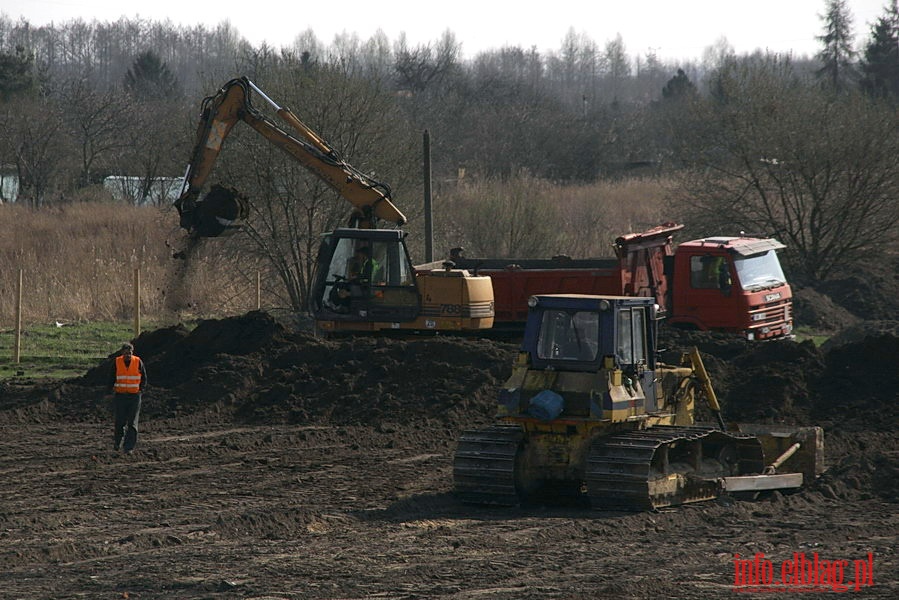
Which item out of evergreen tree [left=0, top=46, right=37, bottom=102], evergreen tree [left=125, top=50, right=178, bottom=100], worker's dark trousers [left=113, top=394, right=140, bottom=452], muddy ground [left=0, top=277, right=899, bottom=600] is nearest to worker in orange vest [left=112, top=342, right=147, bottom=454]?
worker's dark trousers [left=113, top=394, right=140, bottom=452]

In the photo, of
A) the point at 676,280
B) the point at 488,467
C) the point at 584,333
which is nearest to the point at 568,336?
the point at 584,333

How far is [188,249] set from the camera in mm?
20672

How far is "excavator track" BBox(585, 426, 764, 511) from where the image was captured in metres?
11.8

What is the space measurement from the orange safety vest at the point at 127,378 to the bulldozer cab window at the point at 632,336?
6.95 m

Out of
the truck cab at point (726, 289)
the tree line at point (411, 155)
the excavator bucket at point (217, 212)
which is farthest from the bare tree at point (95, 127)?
the truck cab at point (726, 289)

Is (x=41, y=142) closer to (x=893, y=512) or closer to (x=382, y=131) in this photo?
(x=382, y=131)

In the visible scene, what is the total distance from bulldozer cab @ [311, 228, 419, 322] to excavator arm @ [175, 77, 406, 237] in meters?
1.38

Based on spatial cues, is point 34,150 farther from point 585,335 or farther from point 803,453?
point 803,453

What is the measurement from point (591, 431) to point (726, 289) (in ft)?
40.3

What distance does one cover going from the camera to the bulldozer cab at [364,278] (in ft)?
67.3

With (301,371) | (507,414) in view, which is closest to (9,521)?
(507,414)

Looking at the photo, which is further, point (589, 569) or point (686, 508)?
point (686, 508)

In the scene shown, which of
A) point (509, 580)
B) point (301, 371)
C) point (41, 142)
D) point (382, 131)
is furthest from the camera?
point (41, 142)

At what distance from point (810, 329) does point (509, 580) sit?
76.6 ft
